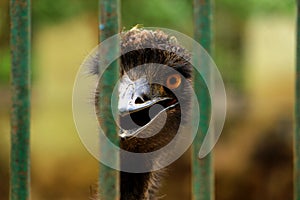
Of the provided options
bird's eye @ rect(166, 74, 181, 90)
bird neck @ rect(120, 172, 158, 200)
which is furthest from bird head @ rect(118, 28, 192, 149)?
bird neck @ rect(120, 172, 158, 200)

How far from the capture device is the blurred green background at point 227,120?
25.1 feet

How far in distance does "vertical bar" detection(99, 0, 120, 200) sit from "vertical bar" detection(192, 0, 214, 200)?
0.17 meters

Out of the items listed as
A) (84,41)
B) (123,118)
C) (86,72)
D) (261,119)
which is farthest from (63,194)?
(123,118)

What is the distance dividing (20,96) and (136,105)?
95 cm

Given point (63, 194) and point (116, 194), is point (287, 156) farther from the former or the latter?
point (116, 194)

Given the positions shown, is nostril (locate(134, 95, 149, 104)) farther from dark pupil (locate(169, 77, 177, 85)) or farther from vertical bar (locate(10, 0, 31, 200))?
vertical bar (locate(10, 0, 31, 200))

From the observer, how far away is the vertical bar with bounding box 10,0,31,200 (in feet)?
5.08

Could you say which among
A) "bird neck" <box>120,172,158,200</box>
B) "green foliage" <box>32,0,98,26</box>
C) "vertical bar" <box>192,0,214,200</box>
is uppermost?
"green foliage" <box>32,0,98,26</box>

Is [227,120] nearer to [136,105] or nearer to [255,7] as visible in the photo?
[255,7]

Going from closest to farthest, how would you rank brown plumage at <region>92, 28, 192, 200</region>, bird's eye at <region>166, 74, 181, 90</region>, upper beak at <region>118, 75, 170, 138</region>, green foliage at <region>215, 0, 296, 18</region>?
upper beak at <region>118, 75, 170, 138</region> → brown plumage at <region>92, 28, 192, 200</region> → bird's eye at <region>166, 74, 181, 90</region> → green foliage at <region>215, 0, 296, 18</region>

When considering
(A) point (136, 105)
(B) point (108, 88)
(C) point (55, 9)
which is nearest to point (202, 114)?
(B) point (108, 88)

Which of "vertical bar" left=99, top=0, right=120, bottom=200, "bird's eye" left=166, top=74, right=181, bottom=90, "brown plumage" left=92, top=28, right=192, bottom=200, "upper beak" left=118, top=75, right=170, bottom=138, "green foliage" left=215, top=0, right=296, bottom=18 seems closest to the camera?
"vertical bar" left=99, top=0, right=120, bottom=200

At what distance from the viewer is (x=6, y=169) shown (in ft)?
26.1

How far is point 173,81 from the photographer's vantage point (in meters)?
3.04
